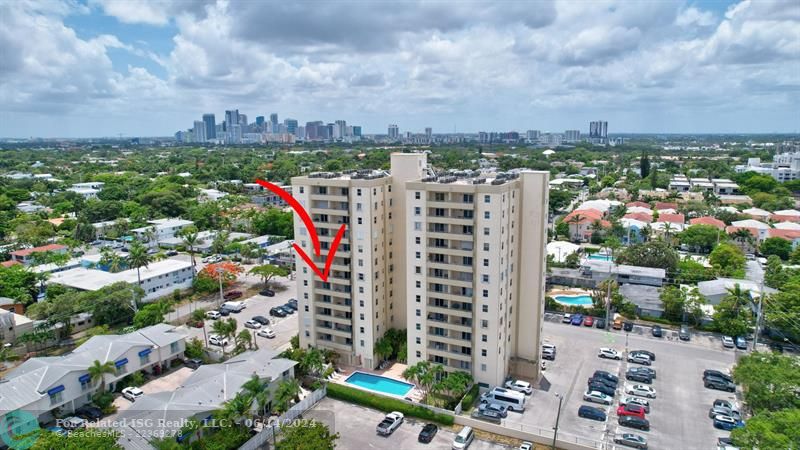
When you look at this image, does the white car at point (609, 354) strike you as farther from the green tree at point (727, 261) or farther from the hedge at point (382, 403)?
the green tree at point (727, 261)

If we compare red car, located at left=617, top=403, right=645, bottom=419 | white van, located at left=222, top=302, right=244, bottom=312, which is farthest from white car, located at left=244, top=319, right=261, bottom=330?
red car, located at left=617, top=403, right=645, bottom=419

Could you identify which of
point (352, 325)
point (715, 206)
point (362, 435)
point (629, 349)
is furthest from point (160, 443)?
point (715, 206)

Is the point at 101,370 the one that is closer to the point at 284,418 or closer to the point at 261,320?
the point at 284,418

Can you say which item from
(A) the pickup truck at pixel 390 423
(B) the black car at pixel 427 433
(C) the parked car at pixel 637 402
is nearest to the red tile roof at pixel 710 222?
(C) the parked car at pixel 637 402

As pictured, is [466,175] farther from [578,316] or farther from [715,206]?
[715,206]

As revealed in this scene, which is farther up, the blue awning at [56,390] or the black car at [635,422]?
the blue awning at [56,390]

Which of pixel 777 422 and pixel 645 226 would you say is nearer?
pixel 777 422
